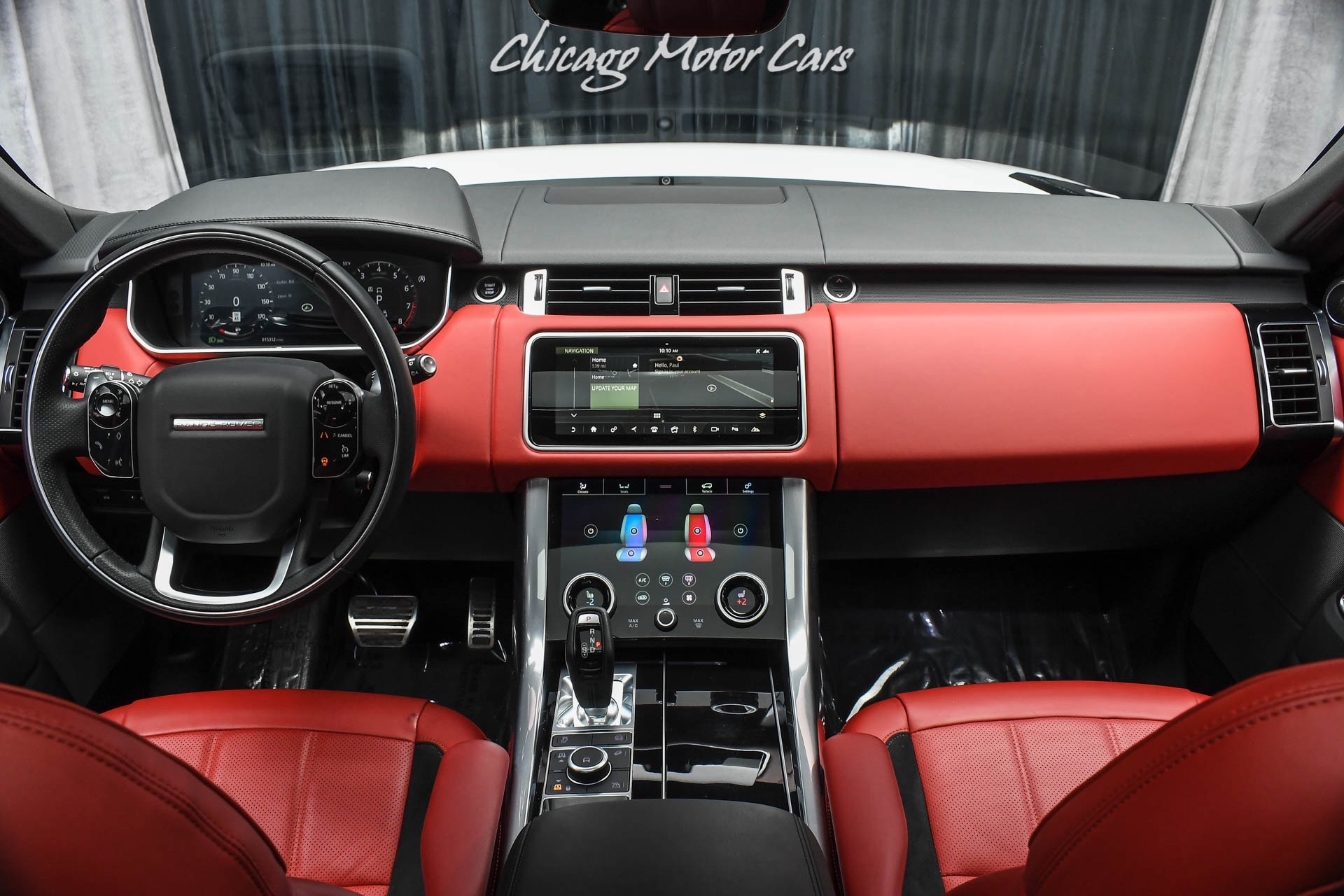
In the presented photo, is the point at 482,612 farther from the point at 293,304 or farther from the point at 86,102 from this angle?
the point at 86,102

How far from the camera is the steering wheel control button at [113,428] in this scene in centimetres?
110

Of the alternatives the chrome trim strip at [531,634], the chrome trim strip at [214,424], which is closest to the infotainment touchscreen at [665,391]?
the chrome trim strip at [531,634]

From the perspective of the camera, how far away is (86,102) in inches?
127

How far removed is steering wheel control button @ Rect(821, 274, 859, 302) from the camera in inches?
57.1

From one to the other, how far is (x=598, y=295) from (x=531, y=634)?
0.60 m

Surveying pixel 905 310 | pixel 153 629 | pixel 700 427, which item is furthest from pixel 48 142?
pixel 905 310

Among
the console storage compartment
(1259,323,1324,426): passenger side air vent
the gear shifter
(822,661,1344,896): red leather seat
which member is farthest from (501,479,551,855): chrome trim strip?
(1259,323,1324,426): passenger side air vent

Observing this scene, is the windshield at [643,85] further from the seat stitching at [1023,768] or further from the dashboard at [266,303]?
the seat stitching at [1023,768]

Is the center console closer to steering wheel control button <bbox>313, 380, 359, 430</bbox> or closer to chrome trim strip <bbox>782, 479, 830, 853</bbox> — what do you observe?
chrome trim strip <bbox>782, 479, 830, 853</bbox>

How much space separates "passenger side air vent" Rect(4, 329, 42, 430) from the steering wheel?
0.40 metres

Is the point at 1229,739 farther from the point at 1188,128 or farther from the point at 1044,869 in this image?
the point at 1188,128

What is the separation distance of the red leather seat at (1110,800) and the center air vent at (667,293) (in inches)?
28.9

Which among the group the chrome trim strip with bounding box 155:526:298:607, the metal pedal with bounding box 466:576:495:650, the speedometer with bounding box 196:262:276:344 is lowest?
the metal pedal with bounding box 466:576:495:650

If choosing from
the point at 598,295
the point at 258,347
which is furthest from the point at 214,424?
the point at 598,295
